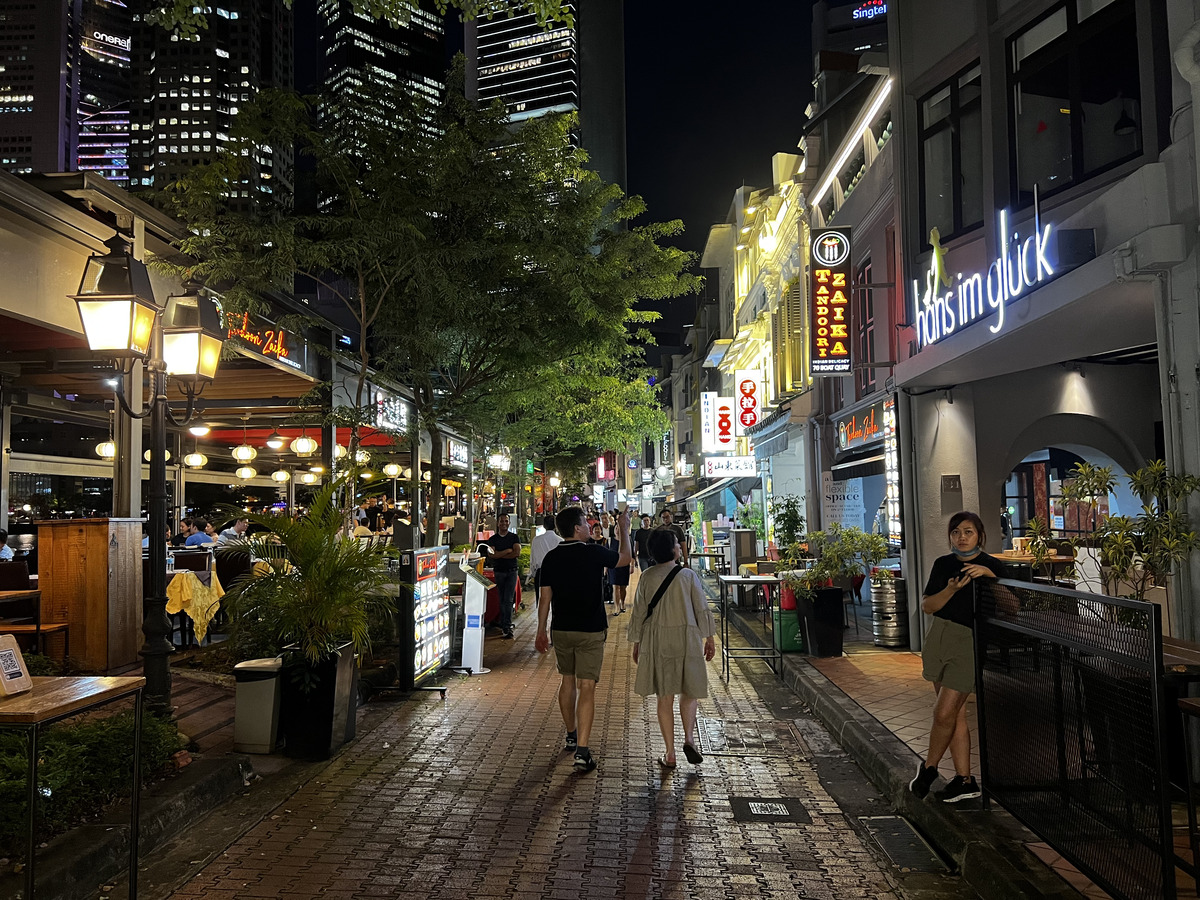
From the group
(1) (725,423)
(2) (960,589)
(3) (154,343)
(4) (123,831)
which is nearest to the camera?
(4) (123,831)

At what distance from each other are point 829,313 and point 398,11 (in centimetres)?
942

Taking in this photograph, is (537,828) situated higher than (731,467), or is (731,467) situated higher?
(731,467)

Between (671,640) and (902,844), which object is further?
(671,640)

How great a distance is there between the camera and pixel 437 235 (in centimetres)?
1285

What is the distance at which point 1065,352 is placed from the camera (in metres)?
10.1

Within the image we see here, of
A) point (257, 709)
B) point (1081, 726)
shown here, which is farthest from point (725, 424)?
point (1081, 726)

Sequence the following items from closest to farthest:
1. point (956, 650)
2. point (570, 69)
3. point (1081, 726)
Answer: point (1081, 726), point (956, 650), point (570, 69)

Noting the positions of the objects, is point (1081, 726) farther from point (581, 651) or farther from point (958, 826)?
point (581, 651)

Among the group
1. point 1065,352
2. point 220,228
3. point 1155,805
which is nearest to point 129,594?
point 220,228

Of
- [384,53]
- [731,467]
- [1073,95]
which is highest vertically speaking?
[384,53]

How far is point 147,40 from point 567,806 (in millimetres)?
100012

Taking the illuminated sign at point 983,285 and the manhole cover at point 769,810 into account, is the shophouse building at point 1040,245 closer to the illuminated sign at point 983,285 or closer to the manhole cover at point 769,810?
the illuminated sign at point 983,285

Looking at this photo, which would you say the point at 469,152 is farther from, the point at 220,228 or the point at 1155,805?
the point at 1155,805

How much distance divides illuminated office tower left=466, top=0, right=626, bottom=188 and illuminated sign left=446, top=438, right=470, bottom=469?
11555 centimetres
